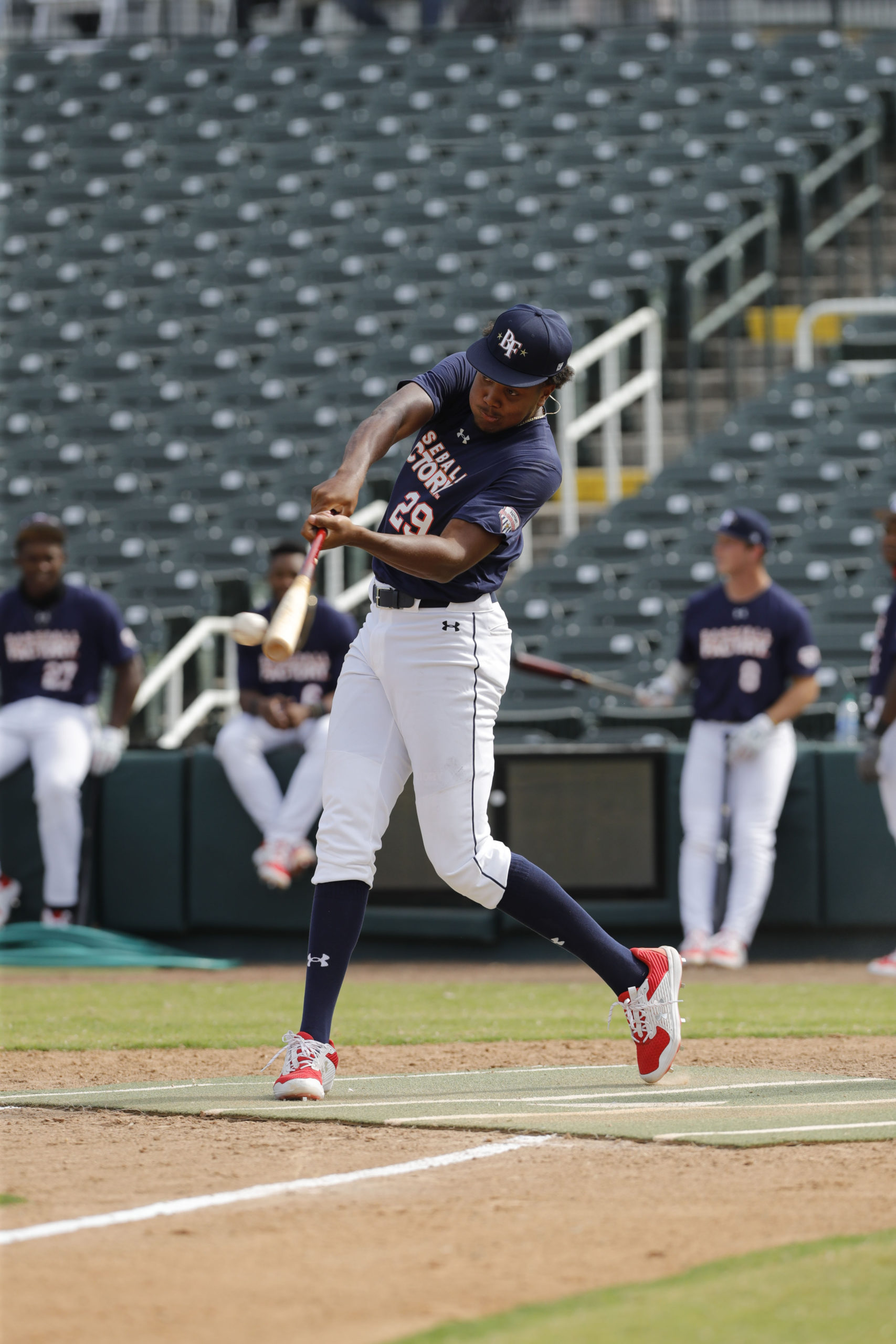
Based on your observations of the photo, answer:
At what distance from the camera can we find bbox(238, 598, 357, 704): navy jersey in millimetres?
8125

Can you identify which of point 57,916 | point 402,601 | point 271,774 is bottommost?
point 57,916

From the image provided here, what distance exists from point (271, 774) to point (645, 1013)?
14.3 ft

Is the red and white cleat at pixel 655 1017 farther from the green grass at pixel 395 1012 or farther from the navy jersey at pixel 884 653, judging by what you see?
the navy jersey at pixel 884 653

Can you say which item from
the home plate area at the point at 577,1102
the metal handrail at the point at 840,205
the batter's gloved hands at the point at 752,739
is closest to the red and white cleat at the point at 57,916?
the batter's gloved hands at the point at 752,739

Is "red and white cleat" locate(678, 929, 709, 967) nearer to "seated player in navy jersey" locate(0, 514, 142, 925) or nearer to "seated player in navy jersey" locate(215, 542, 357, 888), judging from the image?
"seated player in navy jersey" locate(215, 542, 357, 888)

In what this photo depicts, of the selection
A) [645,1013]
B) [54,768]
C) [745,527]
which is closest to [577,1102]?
[645,1013]

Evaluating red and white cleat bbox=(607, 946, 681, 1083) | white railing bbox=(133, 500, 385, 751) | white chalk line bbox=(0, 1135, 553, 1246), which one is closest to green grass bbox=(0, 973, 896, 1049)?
red and white cleat bbox=(607, 946, 681, 1083)

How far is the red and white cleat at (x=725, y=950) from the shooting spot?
722cm

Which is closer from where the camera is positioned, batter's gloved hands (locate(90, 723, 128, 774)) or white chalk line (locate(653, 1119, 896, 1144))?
white chalk line (locate(653, 1119, 896, 1144))

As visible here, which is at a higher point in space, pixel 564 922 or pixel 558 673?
pixel 558 673

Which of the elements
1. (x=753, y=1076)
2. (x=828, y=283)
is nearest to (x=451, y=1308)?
(x=753, y=1076)

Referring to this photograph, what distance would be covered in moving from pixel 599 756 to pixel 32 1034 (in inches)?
133

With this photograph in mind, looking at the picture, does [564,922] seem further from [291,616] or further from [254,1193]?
[254,1193]

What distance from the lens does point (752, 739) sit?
286 inches
